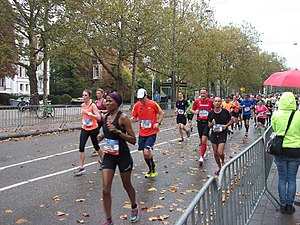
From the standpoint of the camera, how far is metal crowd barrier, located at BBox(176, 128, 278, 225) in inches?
115

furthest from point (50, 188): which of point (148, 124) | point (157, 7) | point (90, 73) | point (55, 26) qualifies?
point (90, 73)

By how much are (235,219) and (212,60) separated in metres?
39.8

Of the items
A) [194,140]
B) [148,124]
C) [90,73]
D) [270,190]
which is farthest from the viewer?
[90,73]

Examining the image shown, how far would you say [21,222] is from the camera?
4828 millimetres

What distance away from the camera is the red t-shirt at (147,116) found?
7422 mm

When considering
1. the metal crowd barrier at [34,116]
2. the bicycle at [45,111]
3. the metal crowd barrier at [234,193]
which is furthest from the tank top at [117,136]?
the bicycle at [45,111]

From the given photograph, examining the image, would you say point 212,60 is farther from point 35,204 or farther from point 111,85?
point 35,204

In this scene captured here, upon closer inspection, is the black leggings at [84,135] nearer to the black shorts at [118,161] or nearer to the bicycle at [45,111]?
the black shorts at [118,161]

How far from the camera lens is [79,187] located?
6.62 metres

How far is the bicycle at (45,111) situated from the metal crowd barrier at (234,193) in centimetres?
1332

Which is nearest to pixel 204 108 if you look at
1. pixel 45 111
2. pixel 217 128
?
pixel 217 128

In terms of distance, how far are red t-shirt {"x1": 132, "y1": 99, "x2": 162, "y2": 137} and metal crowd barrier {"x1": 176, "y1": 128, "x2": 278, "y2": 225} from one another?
89.8 inches

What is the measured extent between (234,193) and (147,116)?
11.8 feet

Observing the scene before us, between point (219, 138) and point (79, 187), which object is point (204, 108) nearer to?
point (219, 138)
